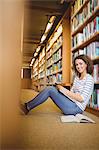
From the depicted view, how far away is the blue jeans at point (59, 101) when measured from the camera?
1712mm

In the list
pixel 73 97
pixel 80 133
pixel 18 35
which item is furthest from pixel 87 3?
pixel 18 35

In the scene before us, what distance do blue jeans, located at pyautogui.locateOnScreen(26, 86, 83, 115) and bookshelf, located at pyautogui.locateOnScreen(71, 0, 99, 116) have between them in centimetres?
31

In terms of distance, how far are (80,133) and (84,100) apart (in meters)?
0.57

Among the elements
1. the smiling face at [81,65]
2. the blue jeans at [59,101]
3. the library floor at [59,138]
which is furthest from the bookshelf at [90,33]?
the library floor at [59,138]

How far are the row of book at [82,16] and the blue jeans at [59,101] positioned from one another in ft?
2.88

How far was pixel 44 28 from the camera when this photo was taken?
4430 millimetres

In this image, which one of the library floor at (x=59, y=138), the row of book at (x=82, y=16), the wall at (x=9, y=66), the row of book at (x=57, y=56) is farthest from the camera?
the row of book at (x=57, y=56)

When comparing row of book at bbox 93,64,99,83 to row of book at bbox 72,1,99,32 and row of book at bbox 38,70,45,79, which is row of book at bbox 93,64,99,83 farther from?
row of book at bbox 38,70,45,79

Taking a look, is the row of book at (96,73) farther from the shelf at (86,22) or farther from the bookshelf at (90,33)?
the shelf at (86,22)

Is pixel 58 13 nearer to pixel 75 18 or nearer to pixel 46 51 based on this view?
pixel 75 18

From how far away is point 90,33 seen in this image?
206 centimetres

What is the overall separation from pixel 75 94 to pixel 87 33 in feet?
2.67

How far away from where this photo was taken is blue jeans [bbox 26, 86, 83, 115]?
171cm

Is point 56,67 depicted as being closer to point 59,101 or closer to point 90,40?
point 90,40
